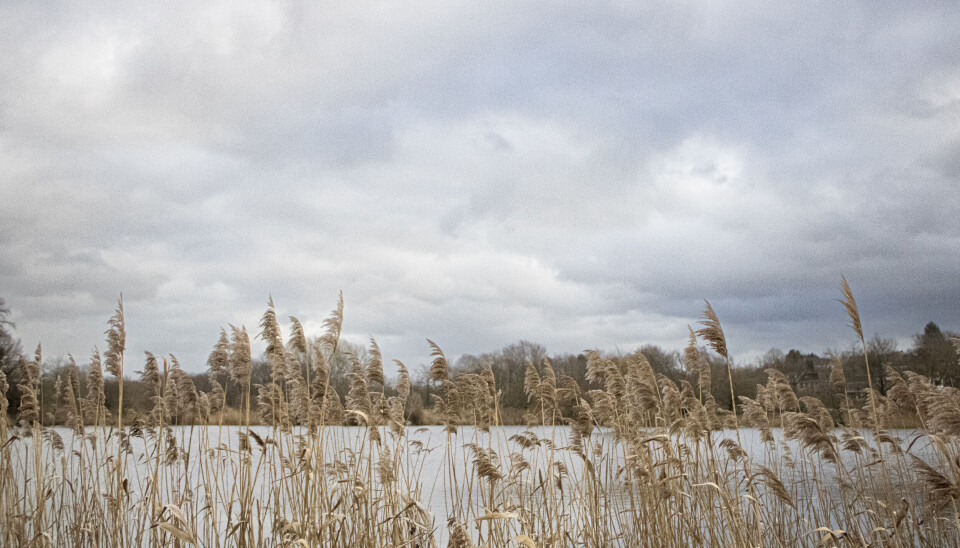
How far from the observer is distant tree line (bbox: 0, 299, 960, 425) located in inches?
281

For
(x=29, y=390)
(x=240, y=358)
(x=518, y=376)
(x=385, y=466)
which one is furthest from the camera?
(x=518, y=376)

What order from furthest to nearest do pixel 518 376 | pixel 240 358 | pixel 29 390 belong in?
pixel 518 376 → pixel 29 390 → pixel 240 358

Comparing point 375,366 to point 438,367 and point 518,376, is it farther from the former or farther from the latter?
point 518,376

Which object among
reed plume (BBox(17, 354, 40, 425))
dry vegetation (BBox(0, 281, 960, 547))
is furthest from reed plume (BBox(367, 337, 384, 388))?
reed plume (BBox(17, 354, 40, 425))

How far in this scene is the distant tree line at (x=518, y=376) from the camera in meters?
7.14

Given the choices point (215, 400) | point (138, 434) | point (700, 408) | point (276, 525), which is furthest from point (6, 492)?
point (700, 408)

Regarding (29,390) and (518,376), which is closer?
(29,390)

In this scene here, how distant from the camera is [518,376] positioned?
29.9m

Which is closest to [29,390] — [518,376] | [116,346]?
[116,346]

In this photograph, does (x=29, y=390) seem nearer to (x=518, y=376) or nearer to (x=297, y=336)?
(x=297, y=336)

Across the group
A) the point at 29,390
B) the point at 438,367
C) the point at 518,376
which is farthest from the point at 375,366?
the point at 518,376

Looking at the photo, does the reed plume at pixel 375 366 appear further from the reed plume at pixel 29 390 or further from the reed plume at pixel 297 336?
the reed plume at pixel 29 390

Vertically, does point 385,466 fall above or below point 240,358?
below

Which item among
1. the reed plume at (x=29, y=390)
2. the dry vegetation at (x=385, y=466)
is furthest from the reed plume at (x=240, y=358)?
the reed plume at (x=29, y=390)
